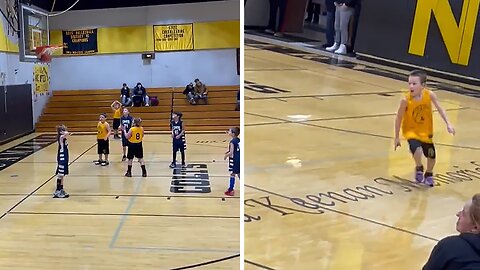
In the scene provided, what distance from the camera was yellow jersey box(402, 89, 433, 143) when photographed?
5.70ft

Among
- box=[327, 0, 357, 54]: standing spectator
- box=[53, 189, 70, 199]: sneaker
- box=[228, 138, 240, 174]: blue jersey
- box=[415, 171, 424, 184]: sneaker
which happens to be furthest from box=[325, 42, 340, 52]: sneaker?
box=[53, 189, 70, 199]: sneaker

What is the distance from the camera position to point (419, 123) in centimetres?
177

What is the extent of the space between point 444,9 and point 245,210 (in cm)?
165

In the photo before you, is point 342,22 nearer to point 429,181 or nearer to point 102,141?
point 429,181

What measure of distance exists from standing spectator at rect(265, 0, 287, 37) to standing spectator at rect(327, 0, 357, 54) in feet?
1.76

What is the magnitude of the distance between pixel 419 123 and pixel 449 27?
1.15 meters

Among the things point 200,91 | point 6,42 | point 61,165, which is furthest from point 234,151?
point 200,91

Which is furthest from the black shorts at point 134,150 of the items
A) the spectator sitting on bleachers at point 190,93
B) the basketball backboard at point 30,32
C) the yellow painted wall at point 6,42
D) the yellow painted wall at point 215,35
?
the yellow painted wall at point 215,35

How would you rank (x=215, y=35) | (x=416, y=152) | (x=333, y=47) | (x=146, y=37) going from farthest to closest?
(x=146, y=37) → (x=215, y=35) → (x=333, y=47) → (x=416, y=152)

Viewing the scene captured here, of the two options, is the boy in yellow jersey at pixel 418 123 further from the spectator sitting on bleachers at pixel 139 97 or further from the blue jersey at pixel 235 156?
the spectator sitting on bleachers at pixel 139 97

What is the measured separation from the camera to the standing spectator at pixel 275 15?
5.39 feet

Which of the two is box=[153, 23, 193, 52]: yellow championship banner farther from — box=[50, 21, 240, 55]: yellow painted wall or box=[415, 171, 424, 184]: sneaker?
box=[415, 171, 424, 184]: sneaker

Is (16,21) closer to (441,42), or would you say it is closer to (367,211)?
(441,42)

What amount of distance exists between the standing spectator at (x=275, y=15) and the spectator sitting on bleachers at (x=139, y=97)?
27.5 ft
